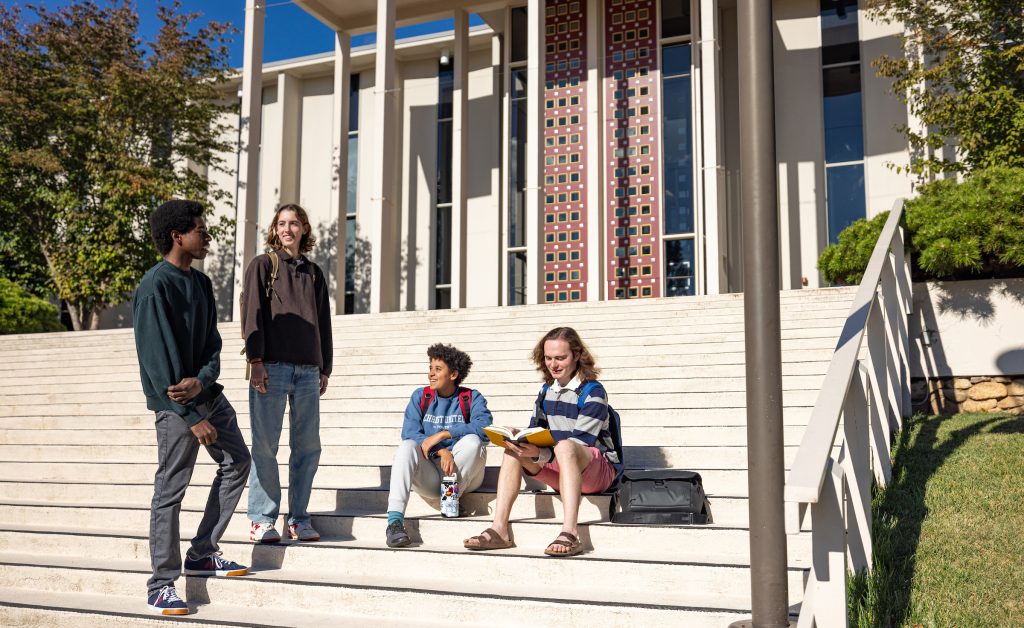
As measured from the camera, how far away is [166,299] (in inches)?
161

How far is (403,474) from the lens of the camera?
4.85 m

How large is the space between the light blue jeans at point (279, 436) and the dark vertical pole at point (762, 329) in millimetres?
2750

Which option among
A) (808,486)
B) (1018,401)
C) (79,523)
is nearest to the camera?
(808,486)

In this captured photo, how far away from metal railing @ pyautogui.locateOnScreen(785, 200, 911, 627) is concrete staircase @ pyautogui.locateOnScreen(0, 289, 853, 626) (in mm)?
456

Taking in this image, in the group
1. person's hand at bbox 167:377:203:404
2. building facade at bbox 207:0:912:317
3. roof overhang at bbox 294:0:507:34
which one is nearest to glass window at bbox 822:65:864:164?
building facade at bbox 207:0:912:317

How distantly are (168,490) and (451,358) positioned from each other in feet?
6.05

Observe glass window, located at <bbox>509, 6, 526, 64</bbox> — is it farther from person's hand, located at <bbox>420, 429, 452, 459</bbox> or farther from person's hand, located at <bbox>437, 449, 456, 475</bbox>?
person's hand, located at <bbox>437, 449, 456, 475</bbox>

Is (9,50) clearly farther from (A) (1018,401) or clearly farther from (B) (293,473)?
(A) (1018,401)

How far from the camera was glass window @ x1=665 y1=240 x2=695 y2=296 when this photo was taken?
52.4 feet

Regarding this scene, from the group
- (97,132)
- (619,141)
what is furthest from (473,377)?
(97,132)

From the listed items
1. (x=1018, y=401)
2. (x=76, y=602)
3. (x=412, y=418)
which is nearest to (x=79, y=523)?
(x=76, y=602)

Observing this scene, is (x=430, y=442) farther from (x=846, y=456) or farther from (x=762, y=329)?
(x=762, y=329)

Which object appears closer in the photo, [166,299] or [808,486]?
[808,486]

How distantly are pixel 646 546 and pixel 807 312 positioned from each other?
489 centimetres
